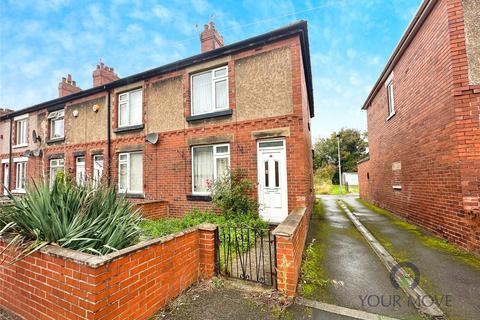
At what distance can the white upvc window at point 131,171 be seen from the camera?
9.37 m

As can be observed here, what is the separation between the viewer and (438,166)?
5734mm

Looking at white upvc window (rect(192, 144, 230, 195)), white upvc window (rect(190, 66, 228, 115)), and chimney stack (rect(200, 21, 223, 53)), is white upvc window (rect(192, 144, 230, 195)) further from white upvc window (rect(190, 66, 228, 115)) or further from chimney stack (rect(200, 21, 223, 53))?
chimney stack (rect(200, 21, 223, 53))

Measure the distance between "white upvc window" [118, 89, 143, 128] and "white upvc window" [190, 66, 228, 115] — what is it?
279cm

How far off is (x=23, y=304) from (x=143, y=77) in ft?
27.8

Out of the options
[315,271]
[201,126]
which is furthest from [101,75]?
[315,271]

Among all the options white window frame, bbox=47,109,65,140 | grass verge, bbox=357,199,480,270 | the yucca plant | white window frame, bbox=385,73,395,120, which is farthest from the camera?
white window frame, bbox=47,109,65,140

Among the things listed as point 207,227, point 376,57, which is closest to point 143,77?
point 207,227

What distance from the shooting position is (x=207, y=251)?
3613mm

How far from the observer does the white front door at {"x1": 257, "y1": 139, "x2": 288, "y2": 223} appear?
681 cm

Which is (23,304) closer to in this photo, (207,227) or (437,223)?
(207,227)

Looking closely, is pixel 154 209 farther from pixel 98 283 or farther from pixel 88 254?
pixel 98 283

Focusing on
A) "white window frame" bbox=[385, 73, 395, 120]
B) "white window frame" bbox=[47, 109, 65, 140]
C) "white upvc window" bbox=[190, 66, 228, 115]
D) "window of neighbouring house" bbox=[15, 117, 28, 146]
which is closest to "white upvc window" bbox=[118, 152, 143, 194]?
"white upvc window" bbox=[190, 66, 228, 115]

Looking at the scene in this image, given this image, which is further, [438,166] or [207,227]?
[438,166]

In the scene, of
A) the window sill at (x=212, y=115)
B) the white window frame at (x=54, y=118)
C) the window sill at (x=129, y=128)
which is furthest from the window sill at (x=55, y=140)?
the window sill at (x=212, y=115)
